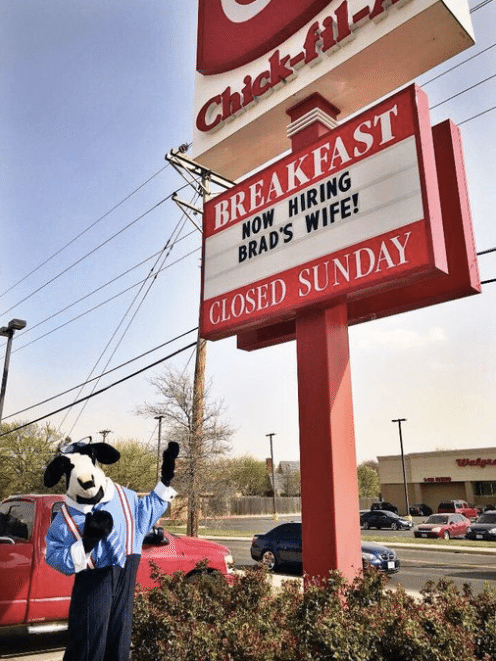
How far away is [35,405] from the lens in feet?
69.3

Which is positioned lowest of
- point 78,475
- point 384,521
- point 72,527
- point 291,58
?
point 384,521

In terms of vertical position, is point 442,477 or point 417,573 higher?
point 442,477

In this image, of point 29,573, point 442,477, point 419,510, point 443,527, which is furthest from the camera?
point 442,477

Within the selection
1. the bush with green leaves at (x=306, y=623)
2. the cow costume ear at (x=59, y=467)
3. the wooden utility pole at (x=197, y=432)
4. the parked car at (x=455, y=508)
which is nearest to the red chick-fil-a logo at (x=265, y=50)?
the cow costume ear at (x=59, y=467)

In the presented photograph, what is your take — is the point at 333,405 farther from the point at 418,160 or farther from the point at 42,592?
the point at 42,592

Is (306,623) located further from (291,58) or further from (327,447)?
(291,58)

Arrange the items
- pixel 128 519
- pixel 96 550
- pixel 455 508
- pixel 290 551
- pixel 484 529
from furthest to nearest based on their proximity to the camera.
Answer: pixel 455 508 → pixel 484 529 → pixel 290 551 → pixel 128 519 → pixel 96 550

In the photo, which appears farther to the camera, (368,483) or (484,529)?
(368,483)

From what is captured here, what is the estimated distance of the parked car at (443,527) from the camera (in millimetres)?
28016

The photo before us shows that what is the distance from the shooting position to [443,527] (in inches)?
1113

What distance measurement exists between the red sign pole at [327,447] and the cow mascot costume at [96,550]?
75.5 inches

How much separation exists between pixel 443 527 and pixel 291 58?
87.8 feet

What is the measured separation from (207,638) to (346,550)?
2.33 m

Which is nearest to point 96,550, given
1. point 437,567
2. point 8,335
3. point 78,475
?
point 78,475
